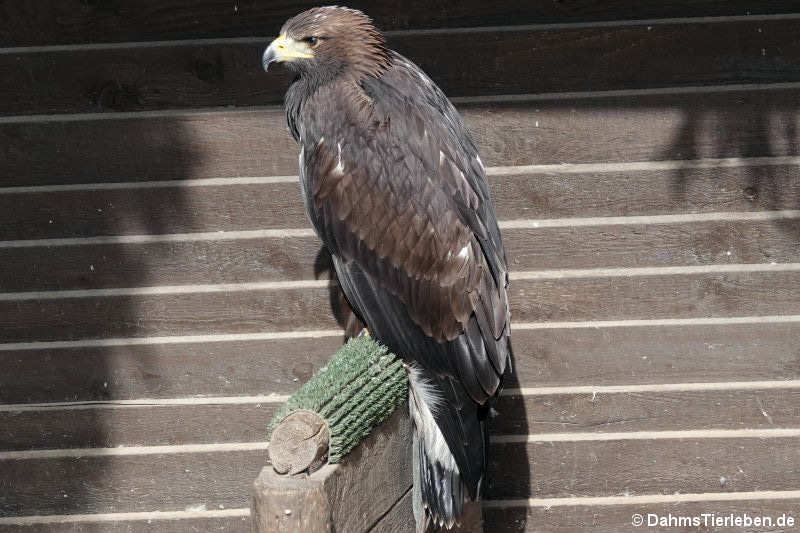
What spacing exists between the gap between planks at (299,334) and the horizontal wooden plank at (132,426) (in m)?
0.28

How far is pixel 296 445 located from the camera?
2463 millimetres

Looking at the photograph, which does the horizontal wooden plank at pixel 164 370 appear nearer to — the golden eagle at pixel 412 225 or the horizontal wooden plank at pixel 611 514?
the golden eagle at pixel 412 225

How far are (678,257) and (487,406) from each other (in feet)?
3.65

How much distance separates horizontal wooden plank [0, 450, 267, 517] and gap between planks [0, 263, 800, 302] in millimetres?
706

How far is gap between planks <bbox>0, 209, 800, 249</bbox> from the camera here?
3676 mm

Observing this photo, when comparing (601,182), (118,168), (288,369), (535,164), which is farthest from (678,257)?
(118,168)

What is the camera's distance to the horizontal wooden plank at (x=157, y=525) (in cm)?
388

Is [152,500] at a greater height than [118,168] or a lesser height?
lesser

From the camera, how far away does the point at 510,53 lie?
3602mm

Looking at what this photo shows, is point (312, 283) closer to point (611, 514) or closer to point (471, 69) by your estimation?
point (471, 69)

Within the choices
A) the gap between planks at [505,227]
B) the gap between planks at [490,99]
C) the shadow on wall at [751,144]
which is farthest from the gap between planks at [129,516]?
the shadow on wall at [751,144]

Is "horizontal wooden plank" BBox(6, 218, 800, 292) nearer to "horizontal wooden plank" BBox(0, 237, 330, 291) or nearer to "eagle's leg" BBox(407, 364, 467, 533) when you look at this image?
"horizontal wooden plank" BBox(0, 237, 330, 291)

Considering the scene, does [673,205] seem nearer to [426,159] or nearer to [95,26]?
[426,159]

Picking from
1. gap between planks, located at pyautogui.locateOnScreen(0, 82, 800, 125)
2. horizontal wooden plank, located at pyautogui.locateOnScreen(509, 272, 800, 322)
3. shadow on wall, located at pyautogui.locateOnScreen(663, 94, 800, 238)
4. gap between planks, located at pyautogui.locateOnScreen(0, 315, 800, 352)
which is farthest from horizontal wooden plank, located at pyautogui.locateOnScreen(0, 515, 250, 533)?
shadow on wall, located at pyautogui.locateOnScreen(663, 94, 800, 238)
